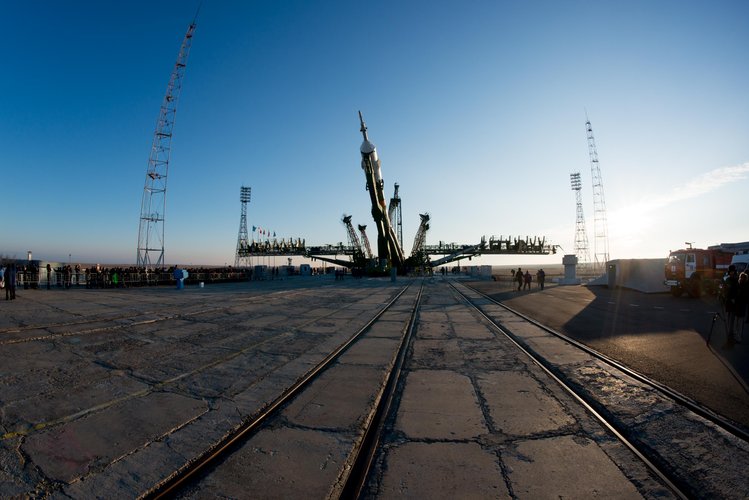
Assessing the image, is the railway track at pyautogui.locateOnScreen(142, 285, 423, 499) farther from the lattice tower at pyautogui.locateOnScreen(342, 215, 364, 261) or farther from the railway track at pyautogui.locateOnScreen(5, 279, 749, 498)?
the lattice tower at pyautogui.locateOnScreen(342, 215, 364, 261)

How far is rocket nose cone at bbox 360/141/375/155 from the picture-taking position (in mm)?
44097

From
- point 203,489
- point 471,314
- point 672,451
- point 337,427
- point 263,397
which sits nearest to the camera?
point 203,489

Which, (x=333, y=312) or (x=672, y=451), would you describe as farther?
(x=333, y=312)

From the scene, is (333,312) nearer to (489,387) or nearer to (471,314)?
(471,314)

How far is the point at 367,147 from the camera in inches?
1742

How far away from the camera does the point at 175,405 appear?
4.32m

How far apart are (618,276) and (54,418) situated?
1280 inches

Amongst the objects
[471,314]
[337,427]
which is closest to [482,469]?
[337,427]

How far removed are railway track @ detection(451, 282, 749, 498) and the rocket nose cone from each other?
4038cm

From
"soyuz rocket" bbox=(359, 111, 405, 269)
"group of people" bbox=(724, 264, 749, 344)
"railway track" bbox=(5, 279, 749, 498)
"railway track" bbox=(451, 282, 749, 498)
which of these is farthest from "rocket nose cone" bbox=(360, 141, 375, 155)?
"railway track" bbox=(451, 282, 749, 498)

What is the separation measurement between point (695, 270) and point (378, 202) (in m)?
33.4

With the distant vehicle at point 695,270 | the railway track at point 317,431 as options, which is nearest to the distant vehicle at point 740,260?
the distant vehicle at point 695,270

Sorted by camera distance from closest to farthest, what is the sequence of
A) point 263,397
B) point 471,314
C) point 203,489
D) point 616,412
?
1. point 203,489
2. point 616,412
3. point 263,397
4. point 471,314

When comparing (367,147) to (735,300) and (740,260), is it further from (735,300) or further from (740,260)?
(735,300)
